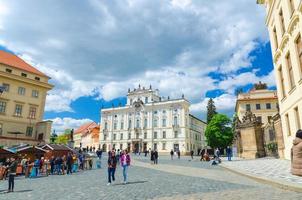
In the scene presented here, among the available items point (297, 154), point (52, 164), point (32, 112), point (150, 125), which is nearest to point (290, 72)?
point (297, 154)

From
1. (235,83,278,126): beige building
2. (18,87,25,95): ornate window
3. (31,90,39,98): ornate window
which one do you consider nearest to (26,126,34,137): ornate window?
(31,90,39,98): ornate window

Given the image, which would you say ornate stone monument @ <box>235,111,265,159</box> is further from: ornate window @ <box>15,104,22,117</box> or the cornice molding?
ornate window @ <box>15,104,22,117</box>

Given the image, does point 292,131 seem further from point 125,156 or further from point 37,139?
point 37,139

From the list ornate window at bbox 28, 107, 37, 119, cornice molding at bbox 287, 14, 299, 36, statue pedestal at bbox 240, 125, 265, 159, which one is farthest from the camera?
ornate window at bbox 28, 107, 37, 119

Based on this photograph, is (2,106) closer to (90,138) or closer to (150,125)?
(150,125)

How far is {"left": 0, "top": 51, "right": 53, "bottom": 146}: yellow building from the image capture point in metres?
36.0

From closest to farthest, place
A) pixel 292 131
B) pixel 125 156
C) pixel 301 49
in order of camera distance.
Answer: pixel 125 156
pixel 301 49
pixel 292 131

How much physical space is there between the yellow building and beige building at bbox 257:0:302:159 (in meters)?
32.7

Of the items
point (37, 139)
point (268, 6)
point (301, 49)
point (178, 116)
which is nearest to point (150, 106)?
point (178, 116)

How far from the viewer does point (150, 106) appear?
77750mm

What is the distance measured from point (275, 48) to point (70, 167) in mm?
21286

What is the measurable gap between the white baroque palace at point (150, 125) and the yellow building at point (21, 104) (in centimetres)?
3999

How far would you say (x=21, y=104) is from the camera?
38125 millimetres

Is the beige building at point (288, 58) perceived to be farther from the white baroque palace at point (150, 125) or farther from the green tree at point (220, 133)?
the white baroque palace at point (150, 125)
